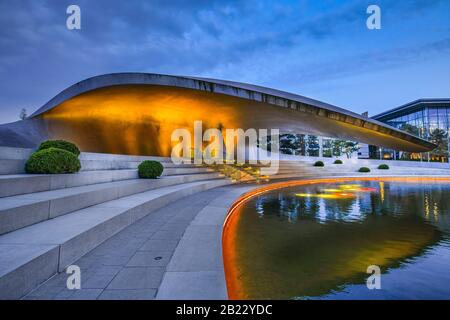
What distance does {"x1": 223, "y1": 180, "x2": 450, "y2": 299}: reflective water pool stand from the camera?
8.54ft

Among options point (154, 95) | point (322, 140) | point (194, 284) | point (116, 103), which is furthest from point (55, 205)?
point (322, 140)

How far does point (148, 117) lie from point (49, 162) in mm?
10218

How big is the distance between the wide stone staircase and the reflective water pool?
6.78 ft

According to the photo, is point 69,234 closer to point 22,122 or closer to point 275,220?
point 275,220

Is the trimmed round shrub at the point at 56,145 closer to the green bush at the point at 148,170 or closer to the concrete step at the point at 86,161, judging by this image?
the concrete step at the point at 86,161

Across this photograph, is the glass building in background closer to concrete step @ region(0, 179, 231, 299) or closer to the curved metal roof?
the curved metal roof

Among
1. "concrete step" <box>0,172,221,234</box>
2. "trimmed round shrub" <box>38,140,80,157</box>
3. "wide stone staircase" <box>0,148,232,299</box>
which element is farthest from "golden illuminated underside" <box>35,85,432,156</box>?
"concrete step" <box>0,172,221,234</box>

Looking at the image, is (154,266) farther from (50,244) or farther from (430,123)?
(430,123)

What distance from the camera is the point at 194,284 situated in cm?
235

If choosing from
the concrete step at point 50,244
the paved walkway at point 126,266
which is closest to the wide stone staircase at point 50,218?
the concrete step at point 50,244

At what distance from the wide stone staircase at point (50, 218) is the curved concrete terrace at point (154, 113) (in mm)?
5159

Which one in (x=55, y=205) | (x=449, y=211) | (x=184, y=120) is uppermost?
(x=184, y=120)

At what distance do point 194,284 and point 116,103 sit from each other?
12.2m

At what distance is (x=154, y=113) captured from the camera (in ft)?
46.1
